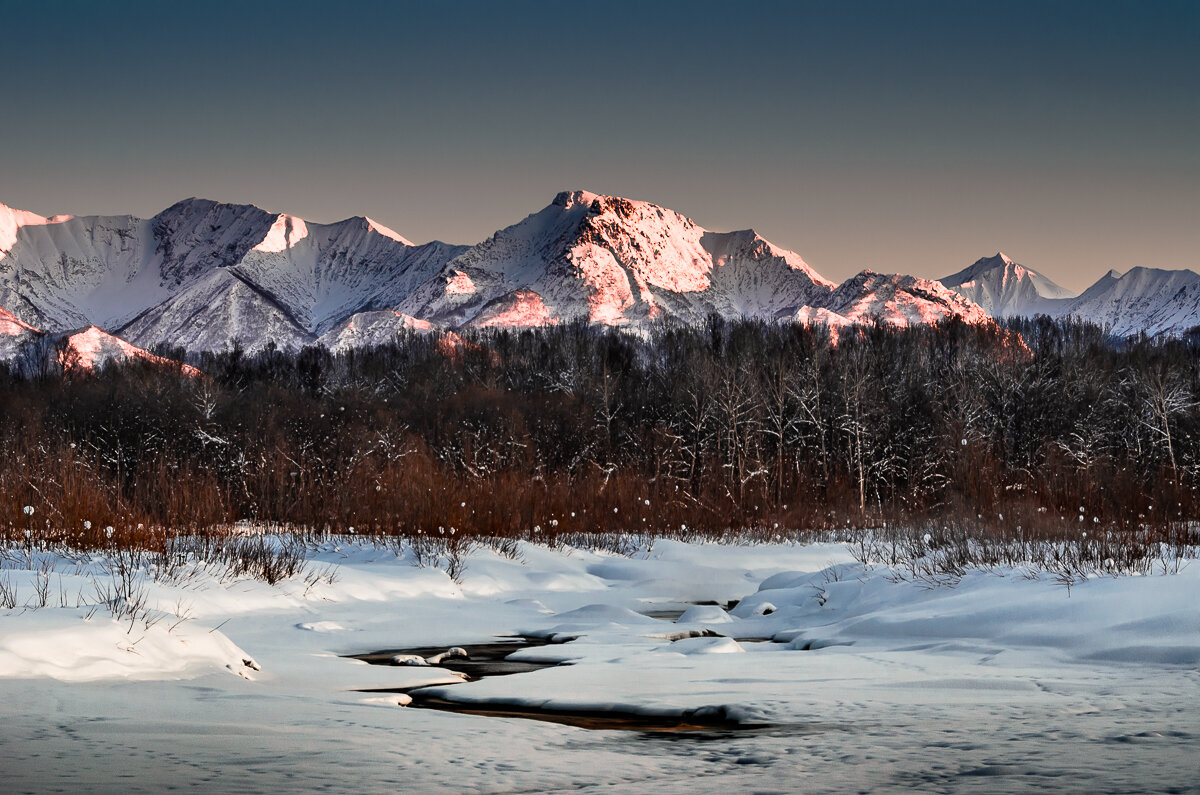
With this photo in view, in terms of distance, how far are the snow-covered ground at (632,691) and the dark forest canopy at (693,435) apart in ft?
31.3

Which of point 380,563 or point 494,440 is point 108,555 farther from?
point 494,440

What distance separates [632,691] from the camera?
24.5 ft

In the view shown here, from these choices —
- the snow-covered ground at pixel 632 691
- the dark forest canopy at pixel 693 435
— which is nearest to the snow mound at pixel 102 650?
the snow-covered ground at pixel 632 691

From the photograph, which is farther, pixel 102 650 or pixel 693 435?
pixel 693 435

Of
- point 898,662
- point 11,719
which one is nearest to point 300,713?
point 11,719

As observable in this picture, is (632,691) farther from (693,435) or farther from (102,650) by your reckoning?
(693,435)

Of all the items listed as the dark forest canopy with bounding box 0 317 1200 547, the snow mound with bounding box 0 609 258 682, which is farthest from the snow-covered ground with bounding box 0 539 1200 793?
the dark forest canopy with bounding box 0 317 1200 547

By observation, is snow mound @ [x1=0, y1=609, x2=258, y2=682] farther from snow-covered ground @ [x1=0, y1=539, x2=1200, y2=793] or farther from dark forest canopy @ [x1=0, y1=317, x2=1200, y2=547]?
dark forest canopy @ [x1=0, y1=317, x2=1200, y2=547]

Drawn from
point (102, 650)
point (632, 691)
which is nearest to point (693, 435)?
point (632, 691)

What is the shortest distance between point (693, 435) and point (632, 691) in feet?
164

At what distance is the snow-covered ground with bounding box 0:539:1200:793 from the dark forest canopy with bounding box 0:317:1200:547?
9533 millimetres

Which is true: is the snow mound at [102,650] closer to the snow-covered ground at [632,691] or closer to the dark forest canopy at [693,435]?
the snow-covered ground at [632,691]

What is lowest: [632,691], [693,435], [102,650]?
[632,691]

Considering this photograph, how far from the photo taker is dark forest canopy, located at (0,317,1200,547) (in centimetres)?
2956
